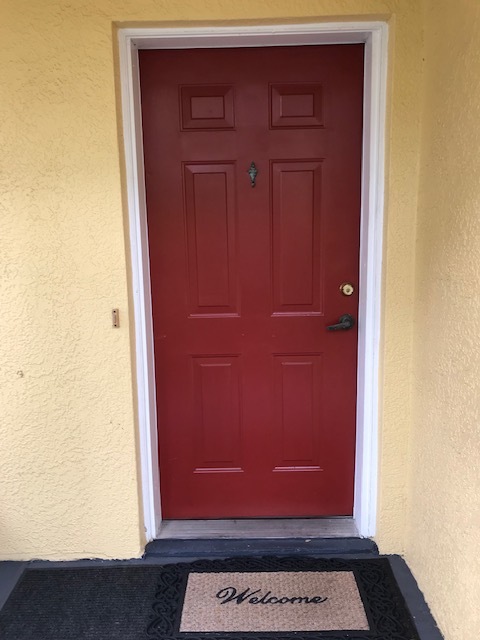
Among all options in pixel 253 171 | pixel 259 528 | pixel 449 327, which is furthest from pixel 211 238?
pixel 259 528

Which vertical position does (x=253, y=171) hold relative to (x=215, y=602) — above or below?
above

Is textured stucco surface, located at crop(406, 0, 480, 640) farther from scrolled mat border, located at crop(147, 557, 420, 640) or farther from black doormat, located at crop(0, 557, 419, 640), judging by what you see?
black doormat, located at crop(0, 557, 419, 640)

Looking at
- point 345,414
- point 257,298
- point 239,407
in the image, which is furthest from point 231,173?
point 345,414

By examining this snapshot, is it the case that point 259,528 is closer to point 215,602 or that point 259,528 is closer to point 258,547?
point 258,547

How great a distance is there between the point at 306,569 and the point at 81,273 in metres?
1.72

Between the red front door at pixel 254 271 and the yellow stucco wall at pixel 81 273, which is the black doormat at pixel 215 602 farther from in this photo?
the red front door at pixel 254 271

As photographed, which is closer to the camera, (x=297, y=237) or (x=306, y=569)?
(x=306, y=569)

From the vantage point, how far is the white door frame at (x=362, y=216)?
2.04 meters

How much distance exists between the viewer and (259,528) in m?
2.47

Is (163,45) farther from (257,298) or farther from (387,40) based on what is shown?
(257,298)

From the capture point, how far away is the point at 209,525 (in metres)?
2.51

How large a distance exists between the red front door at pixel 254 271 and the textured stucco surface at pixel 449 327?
0.39 meters

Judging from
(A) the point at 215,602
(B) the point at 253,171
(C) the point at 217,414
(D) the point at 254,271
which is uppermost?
(B) the point at 253,171

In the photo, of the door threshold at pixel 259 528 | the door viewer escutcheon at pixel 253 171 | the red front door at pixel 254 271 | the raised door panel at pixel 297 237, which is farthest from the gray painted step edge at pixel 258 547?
the door viewer escutcheon at pixel 253 171
